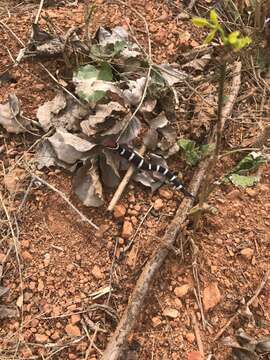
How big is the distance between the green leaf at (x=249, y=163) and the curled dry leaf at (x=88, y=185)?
0.84 metres

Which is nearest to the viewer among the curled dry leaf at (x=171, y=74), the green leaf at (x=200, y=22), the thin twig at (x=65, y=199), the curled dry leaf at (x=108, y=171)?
the green leaf at (x=200, y=22)

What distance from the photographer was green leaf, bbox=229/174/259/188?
2.74m

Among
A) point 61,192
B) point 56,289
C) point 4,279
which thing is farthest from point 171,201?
point 4,279

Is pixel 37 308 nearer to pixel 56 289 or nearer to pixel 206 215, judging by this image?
pixel 56 289

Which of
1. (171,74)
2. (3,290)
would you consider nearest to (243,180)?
(171,74)

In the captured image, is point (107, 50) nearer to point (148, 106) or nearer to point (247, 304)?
point (148, 106)

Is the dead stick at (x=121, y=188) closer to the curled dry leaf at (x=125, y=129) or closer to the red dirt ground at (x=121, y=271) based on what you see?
the red dirt ground at (x=121, y=271)

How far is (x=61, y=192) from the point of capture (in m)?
2.65

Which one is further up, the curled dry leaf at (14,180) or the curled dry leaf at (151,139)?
the curled dry leaf at (151,139)

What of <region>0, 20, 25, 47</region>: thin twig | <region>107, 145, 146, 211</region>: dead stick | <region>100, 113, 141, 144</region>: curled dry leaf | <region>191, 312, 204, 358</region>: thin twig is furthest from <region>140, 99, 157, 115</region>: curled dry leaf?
<region>191, 312, 204, 358</region>: thin twig

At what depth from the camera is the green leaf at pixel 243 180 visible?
2.74 metres

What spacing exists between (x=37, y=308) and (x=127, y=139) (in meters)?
1.04

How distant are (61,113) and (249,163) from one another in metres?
1.17

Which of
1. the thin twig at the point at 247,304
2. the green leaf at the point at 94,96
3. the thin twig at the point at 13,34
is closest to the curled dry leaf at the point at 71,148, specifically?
the green leaf at the point at 94,96
